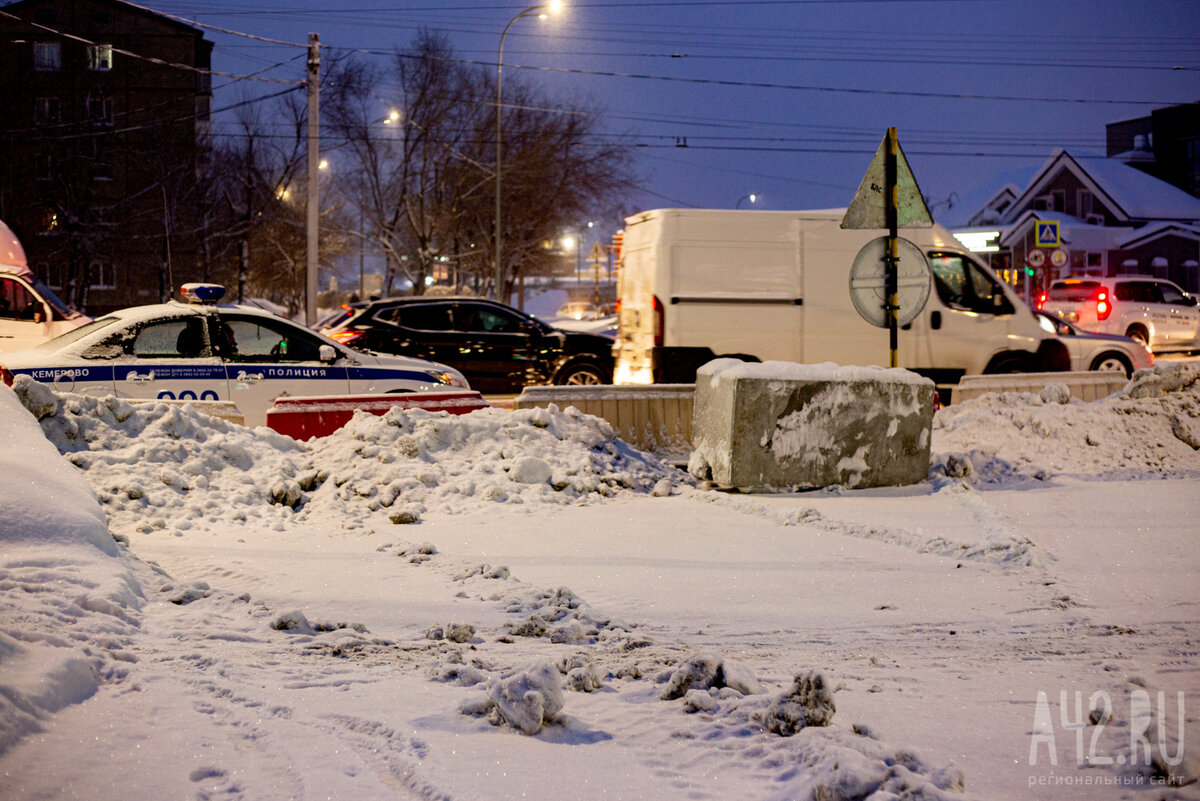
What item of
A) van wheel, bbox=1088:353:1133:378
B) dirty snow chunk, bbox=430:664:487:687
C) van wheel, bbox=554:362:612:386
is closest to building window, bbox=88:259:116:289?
van wheel, bbox=554:362:612:386

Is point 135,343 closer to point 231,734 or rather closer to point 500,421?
point 500,421

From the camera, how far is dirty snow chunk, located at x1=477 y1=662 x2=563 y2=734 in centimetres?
378

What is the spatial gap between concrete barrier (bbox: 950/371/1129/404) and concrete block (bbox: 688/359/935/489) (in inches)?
155

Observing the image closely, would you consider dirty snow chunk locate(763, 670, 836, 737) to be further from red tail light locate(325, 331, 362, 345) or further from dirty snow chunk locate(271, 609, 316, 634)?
red tail light locate(325, 331, 362, 345)

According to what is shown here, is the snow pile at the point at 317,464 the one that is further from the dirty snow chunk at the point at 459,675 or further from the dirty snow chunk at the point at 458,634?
the dirty snow chunk at the point at 459,675

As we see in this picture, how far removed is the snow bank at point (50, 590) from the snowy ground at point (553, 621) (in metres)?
0.02

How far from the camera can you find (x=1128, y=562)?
267 inches

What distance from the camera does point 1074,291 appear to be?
27.7 metres

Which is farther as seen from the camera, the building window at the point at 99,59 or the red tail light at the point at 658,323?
the building window at the point at 99,59

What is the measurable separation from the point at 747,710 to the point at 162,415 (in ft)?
21.0

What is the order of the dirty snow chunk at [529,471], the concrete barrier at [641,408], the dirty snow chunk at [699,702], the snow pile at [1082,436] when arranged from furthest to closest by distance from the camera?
the concrete barrier at [641,408] < the snow pile at [1082,436] < the dirty snow chunk at [529,471] < the dirty snow chunk at [699,702]

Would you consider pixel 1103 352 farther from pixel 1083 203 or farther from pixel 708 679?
pixel 1083 203

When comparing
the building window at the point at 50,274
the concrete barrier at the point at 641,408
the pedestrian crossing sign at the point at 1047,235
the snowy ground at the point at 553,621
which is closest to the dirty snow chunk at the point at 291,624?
the snowy ground at the point at 553,621

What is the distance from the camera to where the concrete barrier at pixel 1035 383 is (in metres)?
13.0
